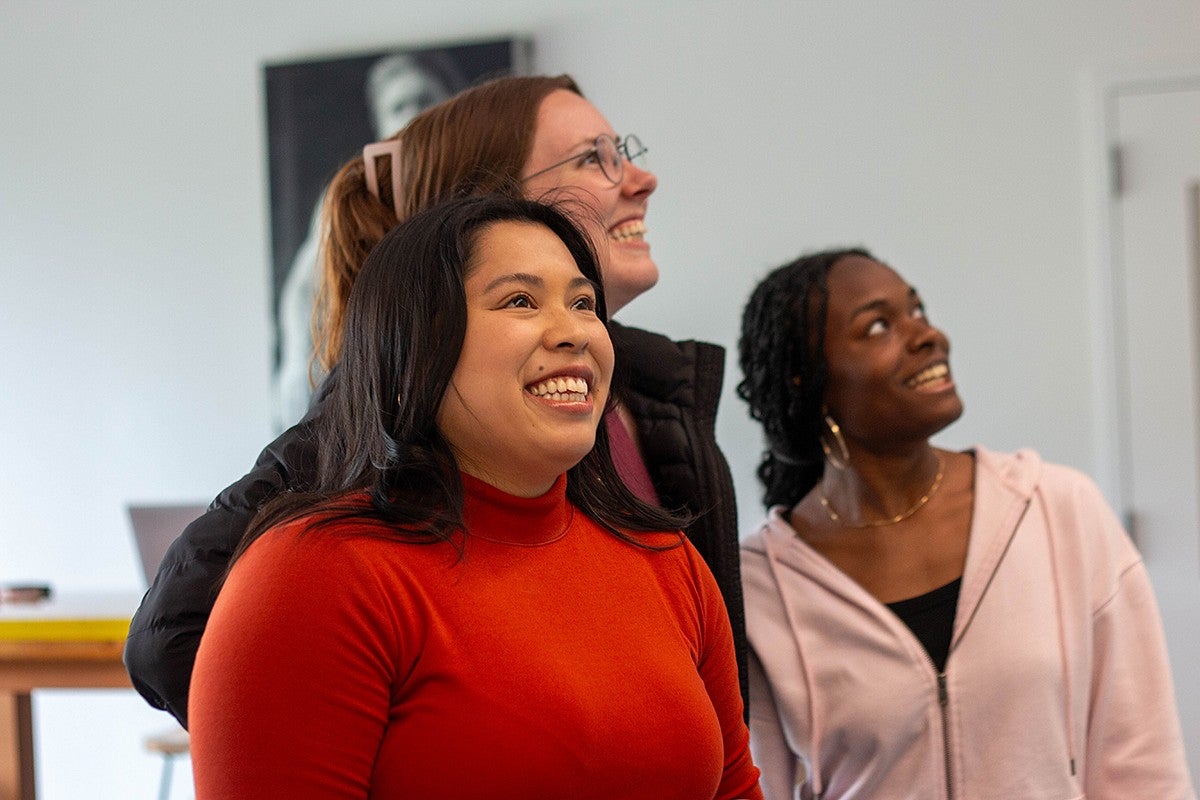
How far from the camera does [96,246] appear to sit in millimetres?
3686

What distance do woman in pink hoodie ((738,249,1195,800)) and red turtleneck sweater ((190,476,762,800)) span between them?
0.63 m

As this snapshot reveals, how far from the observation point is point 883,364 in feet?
6.01

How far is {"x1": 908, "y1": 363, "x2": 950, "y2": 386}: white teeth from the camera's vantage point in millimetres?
1825

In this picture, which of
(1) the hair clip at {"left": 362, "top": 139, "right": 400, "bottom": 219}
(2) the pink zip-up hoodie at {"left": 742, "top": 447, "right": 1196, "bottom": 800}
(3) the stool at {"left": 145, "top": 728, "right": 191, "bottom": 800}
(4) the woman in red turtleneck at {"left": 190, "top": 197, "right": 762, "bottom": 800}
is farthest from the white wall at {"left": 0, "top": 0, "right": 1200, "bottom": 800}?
(4) the woman in red turtleneck at {"left": 190, "top": 197, "right": 762, "bottom": 800}

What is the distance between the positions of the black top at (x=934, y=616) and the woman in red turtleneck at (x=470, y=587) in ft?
1.73

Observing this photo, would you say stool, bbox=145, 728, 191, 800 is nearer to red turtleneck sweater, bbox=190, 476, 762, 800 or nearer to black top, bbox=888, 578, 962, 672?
black top, bbox=888, 578, 962, 672

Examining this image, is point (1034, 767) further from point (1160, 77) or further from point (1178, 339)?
point (1160, 77)

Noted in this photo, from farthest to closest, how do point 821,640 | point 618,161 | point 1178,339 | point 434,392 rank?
point 1178,339 < point 821,640 < point 618,161 < point 434,392

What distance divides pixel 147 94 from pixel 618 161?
2514 mm

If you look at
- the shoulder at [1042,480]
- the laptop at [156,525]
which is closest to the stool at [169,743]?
the laptop at [156,525]

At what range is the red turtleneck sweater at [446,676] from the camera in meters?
0.93

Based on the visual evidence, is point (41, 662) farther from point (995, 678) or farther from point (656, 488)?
point (995, 678)

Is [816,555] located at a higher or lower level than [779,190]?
lower

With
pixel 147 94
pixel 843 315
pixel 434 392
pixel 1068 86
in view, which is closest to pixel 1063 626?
pixel 843 315
